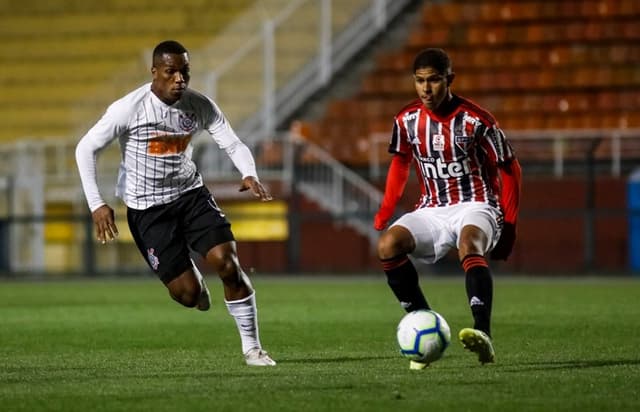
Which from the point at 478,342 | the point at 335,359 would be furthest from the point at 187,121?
the point at 478,342

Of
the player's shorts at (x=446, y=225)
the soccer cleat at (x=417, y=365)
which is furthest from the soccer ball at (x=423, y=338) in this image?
the player's shorts at (x=446, y=225)

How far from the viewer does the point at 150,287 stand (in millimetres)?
19000

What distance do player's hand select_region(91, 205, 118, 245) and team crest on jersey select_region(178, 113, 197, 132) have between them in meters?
0.81

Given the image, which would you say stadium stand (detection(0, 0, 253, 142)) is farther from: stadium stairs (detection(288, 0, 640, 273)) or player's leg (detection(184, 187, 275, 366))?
player's leg (detection(184, 187, 275, 366))

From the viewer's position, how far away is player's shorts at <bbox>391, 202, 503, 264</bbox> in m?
8.30

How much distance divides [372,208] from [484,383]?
1351cm

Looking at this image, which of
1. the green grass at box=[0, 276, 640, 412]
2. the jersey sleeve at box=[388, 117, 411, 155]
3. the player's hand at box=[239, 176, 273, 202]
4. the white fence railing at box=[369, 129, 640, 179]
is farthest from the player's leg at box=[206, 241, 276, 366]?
the white fence railing at box=[369, 129, 640, 179]

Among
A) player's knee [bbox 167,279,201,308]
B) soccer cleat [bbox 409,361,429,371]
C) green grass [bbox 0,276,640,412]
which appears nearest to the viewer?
green grass [bbox 0,276,640,412]

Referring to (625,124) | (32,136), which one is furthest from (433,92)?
(32,136)

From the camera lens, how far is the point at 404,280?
328 inches

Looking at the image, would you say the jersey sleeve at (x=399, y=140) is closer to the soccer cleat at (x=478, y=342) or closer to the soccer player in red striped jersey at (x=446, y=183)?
the soccer player in red striped jersey at (x=446, y=183)

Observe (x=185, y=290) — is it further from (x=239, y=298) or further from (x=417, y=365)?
(x=417, y=365)

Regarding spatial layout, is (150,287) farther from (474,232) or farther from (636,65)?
(474,232)

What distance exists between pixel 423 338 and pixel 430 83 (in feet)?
5.08
